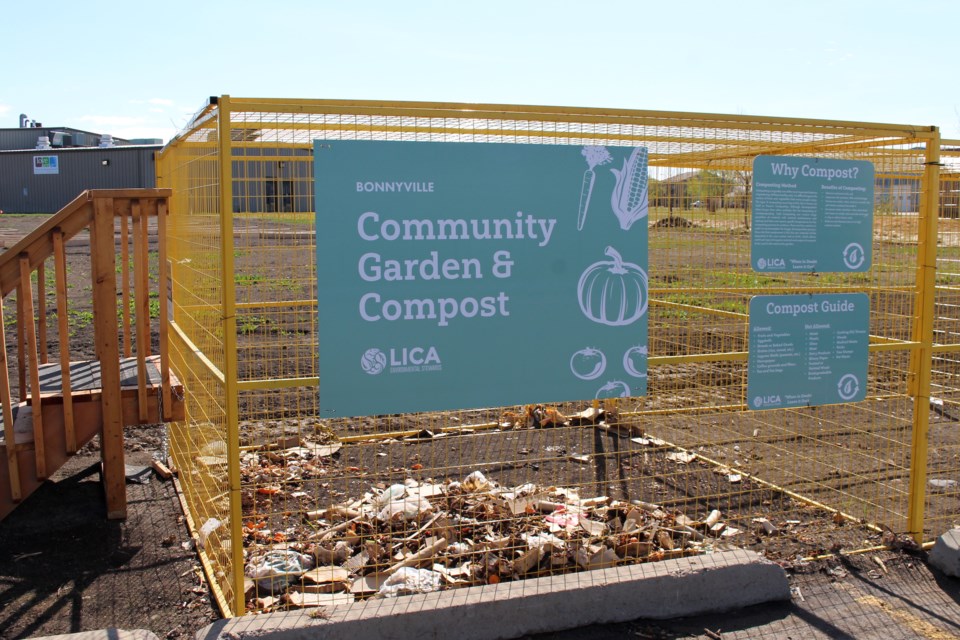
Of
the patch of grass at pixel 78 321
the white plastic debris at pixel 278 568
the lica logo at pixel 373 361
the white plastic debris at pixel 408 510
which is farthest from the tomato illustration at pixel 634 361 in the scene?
the patch of grass at pixel 78 321

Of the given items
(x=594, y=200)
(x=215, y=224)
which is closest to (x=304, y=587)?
(x=215, y=224)

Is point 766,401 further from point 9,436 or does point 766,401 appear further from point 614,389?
point 9,436

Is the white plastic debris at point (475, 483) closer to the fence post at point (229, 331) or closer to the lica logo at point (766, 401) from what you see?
the lica logo at point (766, 401)

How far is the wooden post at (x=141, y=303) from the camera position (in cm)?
550

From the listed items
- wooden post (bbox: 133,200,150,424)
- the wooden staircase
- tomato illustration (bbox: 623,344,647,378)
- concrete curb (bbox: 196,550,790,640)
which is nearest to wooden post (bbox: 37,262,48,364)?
the wooden staircase

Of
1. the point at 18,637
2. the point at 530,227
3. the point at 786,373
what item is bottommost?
the point at 18,637

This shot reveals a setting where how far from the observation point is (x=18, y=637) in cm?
428

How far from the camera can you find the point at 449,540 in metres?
5.27

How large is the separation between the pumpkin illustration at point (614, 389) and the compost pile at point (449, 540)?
1.07 meters

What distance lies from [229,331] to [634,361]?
7.12 feet

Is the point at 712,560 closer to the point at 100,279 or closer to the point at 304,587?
the point at 304,587

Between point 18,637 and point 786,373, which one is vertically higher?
point 786,373

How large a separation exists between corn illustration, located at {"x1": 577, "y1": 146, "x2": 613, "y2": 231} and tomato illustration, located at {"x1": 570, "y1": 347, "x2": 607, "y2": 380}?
677mm

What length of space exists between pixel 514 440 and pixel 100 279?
4.07 m
